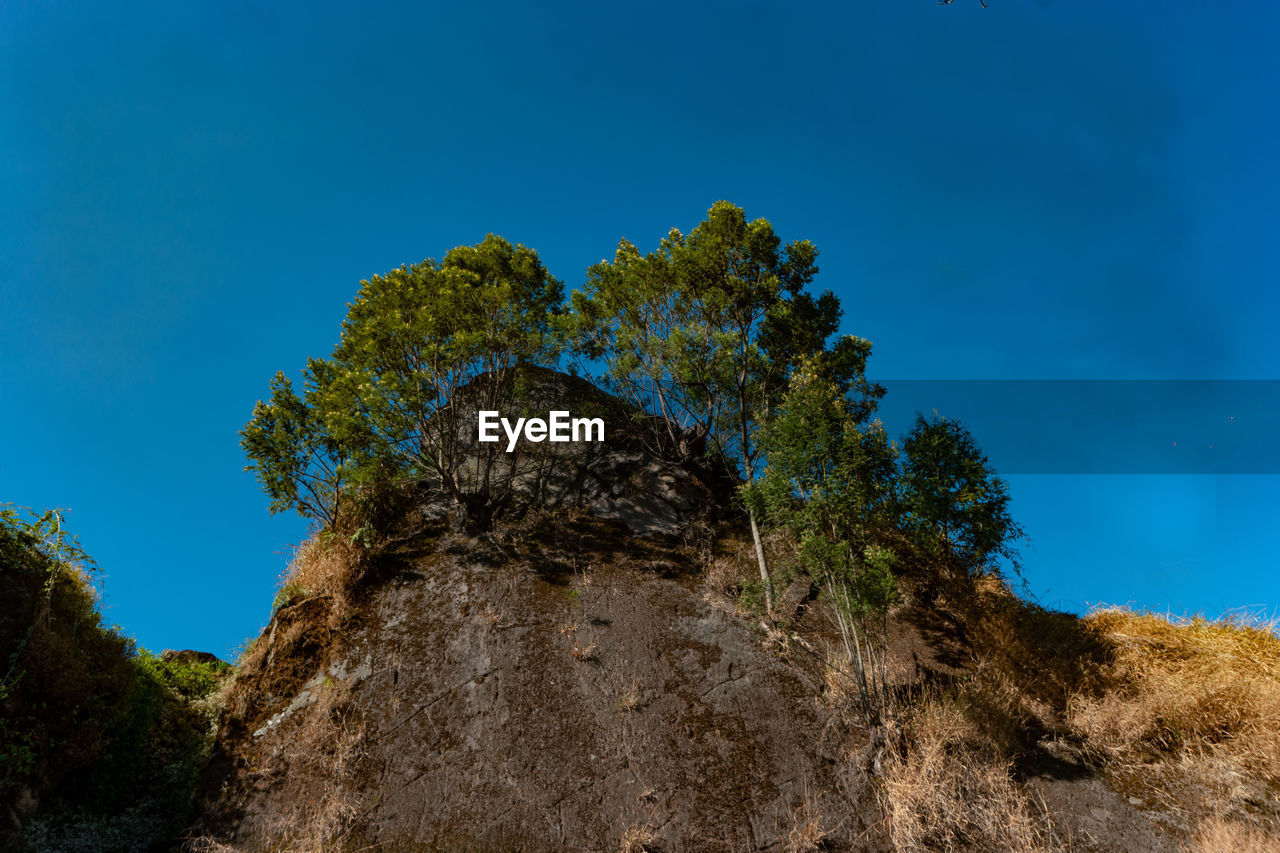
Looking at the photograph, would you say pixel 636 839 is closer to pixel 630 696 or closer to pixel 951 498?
pixel 630 696

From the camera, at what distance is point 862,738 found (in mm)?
10719

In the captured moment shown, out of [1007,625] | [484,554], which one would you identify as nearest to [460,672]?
[484,554]

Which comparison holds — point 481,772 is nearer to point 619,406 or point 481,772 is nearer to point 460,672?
point 460,672

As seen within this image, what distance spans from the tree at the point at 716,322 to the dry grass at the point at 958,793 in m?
7.24

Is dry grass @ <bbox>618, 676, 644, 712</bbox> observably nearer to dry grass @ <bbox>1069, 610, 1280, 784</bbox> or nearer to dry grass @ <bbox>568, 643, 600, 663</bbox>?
dry grass @ <bbox>568, 643, 600, 663</bbox>

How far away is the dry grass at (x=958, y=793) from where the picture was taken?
28.9ft

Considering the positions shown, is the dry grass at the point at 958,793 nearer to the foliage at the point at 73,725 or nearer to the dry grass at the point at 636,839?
Result: the dry grass at the point at 636,839

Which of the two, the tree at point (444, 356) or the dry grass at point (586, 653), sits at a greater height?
the tree at point (444, 356)

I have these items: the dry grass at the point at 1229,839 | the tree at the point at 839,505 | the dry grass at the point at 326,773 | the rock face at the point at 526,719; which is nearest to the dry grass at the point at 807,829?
the rock face at the point at 526,719

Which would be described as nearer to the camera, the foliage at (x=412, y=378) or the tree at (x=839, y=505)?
the tree at (x=839, y=505)

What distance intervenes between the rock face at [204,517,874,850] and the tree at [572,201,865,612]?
5.77 metres

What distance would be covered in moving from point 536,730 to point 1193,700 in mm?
12790

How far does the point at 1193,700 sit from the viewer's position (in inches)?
420

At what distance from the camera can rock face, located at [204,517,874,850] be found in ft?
30.3
